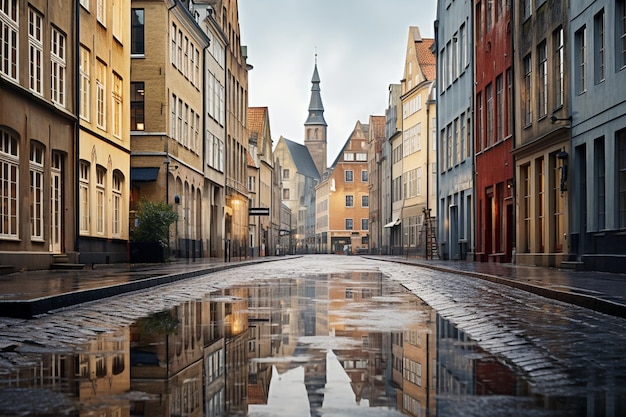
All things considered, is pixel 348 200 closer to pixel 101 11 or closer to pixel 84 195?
pixel 101 11

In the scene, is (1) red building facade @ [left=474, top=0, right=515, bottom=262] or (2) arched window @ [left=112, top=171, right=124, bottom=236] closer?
(2) arched window @ [left=112, top=171, right=124, bottom=236]

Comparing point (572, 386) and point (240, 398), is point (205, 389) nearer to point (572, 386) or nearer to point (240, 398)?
point (240, 398)

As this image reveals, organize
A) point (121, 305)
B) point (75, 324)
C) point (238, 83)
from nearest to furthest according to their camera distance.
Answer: point (75, 324) < point (121, 305) < point (238, 83)

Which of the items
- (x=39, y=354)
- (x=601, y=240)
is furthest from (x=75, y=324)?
(x=601, y=240)

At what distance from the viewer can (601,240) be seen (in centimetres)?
2166

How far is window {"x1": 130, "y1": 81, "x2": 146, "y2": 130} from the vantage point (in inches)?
1567

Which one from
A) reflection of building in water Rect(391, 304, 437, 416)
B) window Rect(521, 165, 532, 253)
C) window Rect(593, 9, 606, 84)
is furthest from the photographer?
window Rect(521, 165, 532, 253)

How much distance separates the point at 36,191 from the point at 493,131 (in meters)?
19.3

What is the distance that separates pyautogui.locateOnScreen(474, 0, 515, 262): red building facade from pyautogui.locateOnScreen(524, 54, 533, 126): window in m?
1.68

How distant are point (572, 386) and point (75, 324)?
18.7 feet

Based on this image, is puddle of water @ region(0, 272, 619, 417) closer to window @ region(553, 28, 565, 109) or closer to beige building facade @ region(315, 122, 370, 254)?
window @ region(553, 28, 565, 109)

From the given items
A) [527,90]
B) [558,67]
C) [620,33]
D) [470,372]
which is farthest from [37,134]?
[470,372]

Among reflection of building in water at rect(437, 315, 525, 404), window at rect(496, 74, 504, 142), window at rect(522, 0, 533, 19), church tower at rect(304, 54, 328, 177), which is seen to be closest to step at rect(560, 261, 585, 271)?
window at rect(522, 0, 533, 19)

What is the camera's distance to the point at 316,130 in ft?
631
